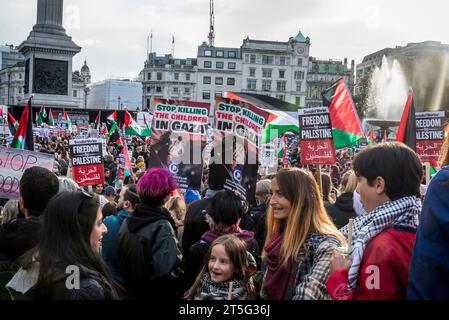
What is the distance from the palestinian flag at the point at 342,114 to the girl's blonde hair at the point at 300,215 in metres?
5.84

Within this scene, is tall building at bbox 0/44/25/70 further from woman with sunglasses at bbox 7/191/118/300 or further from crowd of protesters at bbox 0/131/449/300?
woman with sunglasses at bbox 7/191/118/300

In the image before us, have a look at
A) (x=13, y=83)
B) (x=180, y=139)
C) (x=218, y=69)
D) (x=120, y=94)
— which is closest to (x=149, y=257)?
(x=180, y=139)

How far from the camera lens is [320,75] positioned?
100688mm

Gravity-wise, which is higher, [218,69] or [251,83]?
[218,69]

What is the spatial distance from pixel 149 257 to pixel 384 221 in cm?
216

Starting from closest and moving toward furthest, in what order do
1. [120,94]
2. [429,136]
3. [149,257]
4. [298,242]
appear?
1. [298,242]
2. [149,257]
3. [429,136]
4. [120,94]

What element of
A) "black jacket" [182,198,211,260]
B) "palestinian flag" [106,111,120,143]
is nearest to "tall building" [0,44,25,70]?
"palestinian flag" [106,111,120,143]

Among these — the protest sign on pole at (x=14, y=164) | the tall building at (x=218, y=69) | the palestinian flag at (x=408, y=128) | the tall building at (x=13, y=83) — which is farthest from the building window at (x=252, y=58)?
the protest sign on pole at (x=14, y=164)

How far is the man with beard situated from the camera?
14.4ft

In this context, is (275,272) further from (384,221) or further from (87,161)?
(87,161)

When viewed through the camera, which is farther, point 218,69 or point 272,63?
point 272,63

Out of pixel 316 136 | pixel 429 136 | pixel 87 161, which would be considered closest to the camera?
pixel 429 136
